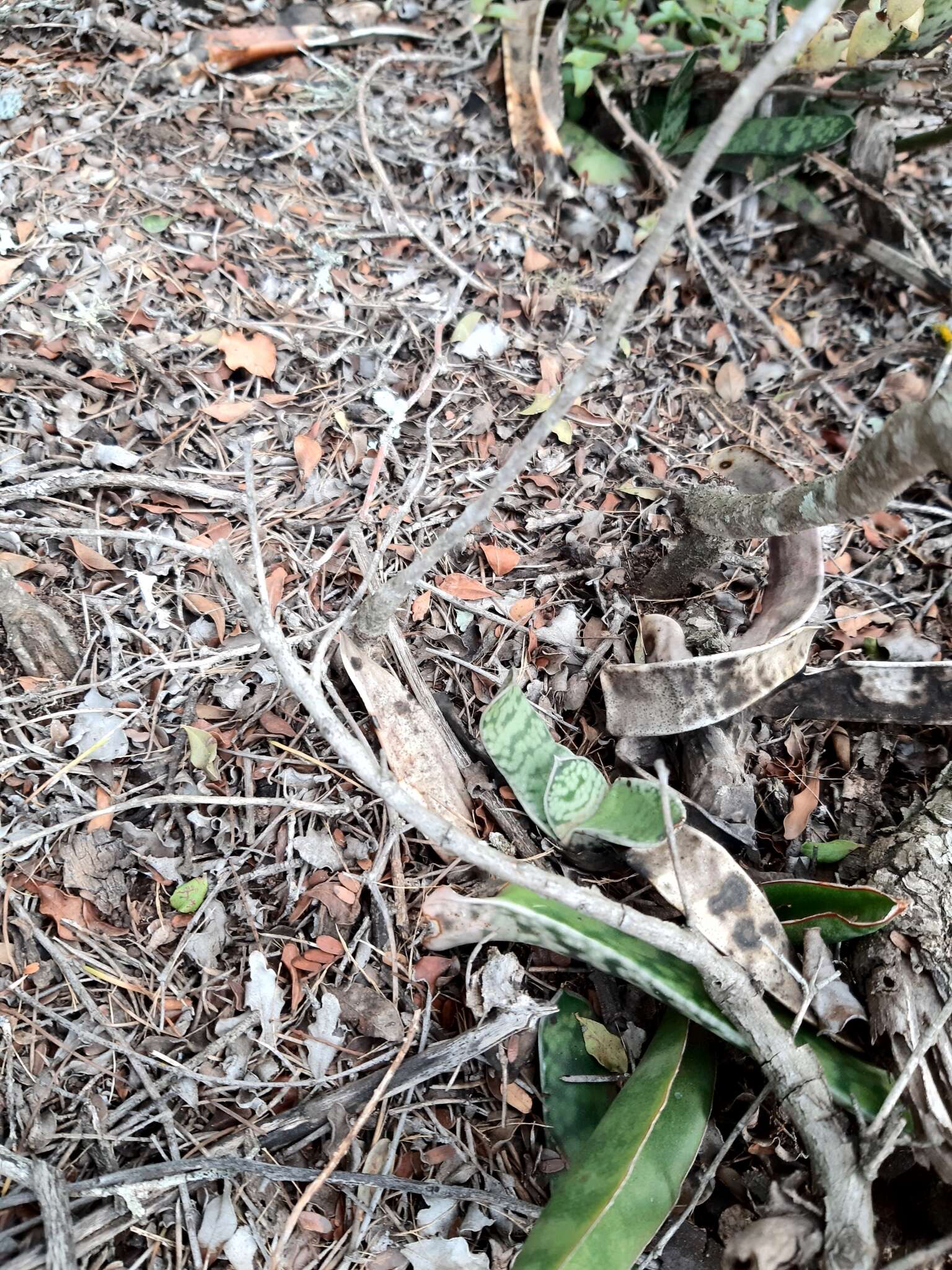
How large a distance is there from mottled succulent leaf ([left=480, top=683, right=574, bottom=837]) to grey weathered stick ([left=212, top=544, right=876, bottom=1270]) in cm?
24

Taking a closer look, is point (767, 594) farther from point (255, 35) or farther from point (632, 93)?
point (255, 35)

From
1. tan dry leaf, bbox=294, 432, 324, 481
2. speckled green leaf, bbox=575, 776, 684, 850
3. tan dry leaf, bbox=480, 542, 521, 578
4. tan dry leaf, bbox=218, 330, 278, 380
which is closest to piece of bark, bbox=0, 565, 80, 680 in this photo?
tan dry leaf, bbox=294, 432, 324, 481

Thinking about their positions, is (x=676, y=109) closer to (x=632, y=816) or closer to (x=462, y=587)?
(x=462, y=587)

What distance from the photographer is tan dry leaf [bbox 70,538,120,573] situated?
139 cm

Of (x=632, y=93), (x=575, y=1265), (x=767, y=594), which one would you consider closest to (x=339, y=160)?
(x=632, y=93)

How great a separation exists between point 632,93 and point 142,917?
2.17 metres

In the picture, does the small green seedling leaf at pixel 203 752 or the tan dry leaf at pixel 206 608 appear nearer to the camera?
the small green seedling leaf at pixel 203 752

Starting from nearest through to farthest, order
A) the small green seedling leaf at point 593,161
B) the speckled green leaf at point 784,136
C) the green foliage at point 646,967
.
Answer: the green foliage at point 646,967 → the speckled green leaf at point 784,136 → the small green seedling leaf at point 593,161

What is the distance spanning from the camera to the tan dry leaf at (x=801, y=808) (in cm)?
144

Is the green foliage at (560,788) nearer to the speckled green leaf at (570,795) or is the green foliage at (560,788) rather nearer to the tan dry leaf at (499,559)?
the speckled green leaf at (570,795)

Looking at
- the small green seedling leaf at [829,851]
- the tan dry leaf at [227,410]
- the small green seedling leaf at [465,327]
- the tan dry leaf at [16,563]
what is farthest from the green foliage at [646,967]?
the small green seedling leaf at [465,327]

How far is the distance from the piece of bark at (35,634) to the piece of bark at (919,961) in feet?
4.35

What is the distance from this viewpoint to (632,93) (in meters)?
2.06

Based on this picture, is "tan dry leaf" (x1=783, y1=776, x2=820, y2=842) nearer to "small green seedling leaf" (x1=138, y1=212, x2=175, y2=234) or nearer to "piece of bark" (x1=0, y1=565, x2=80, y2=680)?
"piece of bark" (x1=0, y1=565, x2=80, y2=680)
